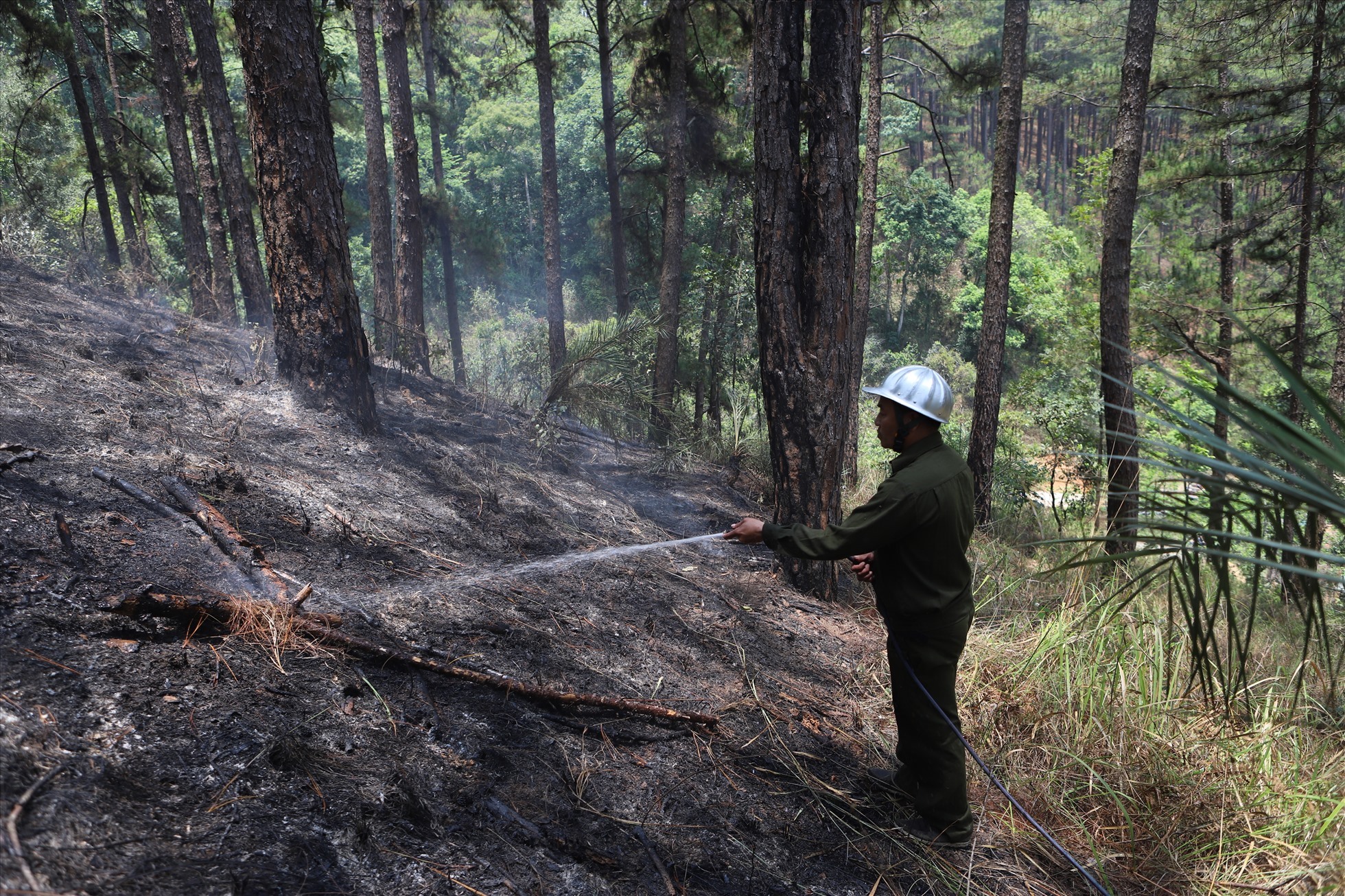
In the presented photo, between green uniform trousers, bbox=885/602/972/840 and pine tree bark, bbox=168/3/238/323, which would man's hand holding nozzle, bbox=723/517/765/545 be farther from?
pine tree bark, bbox=168/3/238/323

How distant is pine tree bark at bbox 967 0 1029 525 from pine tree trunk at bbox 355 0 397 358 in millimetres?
9432

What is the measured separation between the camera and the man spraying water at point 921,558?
2998 mm

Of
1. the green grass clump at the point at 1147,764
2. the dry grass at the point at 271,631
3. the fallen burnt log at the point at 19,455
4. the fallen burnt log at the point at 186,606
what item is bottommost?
the green grass clump at the point at 1147,764

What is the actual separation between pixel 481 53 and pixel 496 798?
58.2 metres

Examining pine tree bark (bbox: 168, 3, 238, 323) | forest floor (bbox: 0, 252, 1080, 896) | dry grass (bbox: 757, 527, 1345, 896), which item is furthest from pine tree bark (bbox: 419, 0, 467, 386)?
dry grass (bbox: 757, 527, 1345, 896)

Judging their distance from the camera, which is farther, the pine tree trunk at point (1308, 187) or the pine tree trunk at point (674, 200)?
the pine tree trunk at point (674, 200)

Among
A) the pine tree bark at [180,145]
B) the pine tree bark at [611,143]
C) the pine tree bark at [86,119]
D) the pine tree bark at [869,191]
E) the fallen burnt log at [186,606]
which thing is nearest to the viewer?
the fallen burnt log at [186,606]

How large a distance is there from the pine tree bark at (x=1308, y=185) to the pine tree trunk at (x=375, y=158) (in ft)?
47.1

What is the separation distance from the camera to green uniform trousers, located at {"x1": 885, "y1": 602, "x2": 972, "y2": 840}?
124 inches

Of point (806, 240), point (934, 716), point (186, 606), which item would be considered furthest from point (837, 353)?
point (186, 606)

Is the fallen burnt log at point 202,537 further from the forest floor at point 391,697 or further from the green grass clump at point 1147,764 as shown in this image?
the green grass clump at point 1147,764

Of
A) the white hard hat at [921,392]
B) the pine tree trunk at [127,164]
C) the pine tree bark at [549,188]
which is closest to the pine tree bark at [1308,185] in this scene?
the white hard hat at [921,392]

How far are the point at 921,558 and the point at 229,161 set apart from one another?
455 inches

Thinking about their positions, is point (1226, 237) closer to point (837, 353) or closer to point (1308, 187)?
point (1308, 187)
